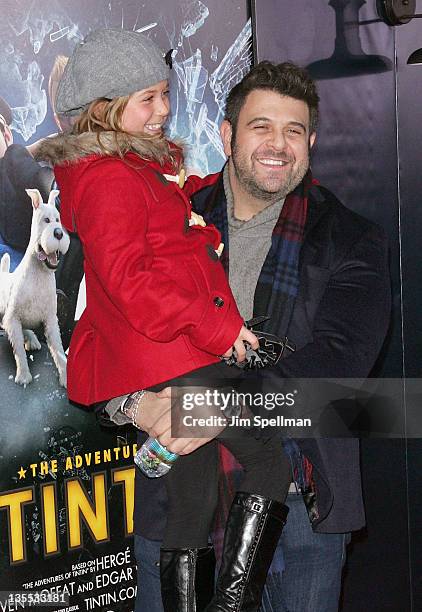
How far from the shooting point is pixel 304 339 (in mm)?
2236

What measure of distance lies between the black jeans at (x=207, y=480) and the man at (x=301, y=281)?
0.07 meters

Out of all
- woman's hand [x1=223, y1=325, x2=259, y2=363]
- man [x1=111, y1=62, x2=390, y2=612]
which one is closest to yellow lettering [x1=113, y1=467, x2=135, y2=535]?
man [x1=111, y1=62, x2=390, y2=612]

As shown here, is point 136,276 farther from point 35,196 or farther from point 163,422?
point 35,196

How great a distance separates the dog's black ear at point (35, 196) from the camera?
2629 mm

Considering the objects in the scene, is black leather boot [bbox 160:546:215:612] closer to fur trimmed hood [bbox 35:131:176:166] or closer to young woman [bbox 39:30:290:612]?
young woman [bbox 39:30:290:612]

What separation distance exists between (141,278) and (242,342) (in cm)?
24

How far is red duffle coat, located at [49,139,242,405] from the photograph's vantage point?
6.55 ft

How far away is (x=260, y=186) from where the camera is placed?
2262mm

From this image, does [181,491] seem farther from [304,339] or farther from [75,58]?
[75,58]

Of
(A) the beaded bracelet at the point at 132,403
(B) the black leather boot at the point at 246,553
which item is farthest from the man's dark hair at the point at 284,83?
(B) the black leather boot at the point at 246,553

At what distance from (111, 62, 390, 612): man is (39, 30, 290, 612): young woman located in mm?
123

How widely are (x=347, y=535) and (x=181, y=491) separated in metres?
0.44

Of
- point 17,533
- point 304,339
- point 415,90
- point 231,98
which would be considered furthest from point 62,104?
point 415,90

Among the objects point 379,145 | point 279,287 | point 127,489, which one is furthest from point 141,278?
point 379,145
